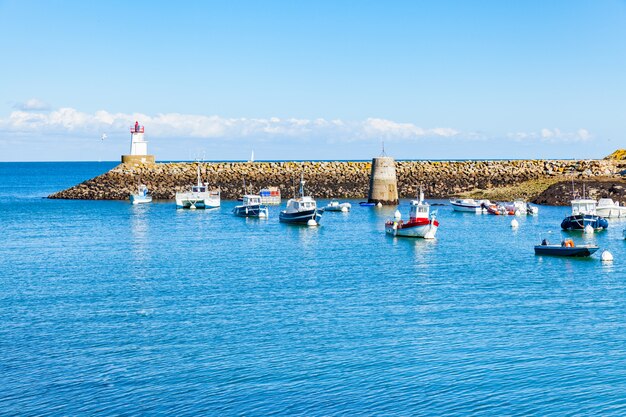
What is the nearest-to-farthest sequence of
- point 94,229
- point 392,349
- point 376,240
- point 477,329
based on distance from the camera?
point 392,349, point 477,329, point 376,240, point 94,229

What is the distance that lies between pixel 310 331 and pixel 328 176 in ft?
273

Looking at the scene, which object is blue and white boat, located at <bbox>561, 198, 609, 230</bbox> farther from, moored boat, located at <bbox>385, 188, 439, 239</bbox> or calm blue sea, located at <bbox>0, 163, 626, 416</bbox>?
moored boat, located at <bbox>385, 188, 439, 239</bbox>

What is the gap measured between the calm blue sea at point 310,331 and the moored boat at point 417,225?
16.4 feet

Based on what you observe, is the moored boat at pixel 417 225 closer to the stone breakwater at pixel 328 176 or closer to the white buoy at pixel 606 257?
the white buoy at pixel 606 257

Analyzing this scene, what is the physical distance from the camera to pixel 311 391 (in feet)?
73.1

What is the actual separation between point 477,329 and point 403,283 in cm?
1087

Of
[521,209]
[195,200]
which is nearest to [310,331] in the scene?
[521,209]

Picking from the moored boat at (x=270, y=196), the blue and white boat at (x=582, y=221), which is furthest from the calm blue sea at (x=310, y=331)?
the moored boat at (x=270, y=196)

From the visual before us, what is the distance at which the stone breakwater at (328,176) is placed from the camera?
10750 cm

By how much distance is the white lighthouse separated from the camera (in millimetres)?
116312

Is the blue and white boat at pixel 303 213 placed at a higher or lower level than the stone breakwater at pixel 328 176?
lower

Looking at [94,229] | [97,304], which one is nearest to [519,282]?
[97,304]

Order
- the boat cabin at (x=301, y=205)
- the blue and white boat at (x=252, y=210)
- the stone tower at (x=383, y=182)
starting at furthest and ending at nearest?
the stone tower at (x=383, y=182), the blue and white boat at (x=252, y=210), the boat cabin at (x=301, y=205)

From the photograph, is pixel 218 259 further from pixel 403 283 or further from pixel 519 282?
pixel 519 282
